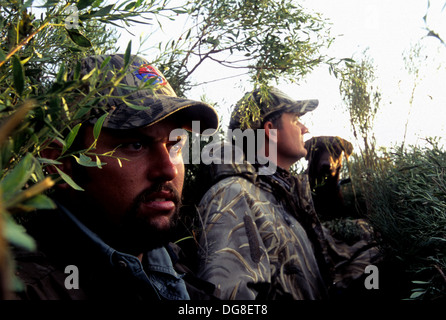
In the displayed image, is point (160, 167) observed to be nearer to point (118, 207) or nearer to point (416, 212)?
point (118, 207)

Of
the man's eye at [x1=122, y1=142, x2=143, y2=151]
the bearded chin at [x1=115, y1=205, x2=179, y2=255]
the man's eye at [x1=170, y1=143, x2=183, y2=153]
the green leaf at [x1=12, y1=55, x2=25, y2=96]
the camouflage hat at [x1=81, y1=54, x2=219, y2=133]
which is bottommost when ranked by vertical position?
the bearded chin at [x1=115, y1=205, x2=179, y2=255]

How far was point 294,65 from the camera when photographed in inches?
77.9

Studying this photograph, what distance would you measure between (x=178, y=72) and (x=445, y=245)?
1.76 metres

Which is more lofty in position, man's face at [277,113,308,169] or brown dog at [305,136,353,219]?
man's face at [277,113,308,169]

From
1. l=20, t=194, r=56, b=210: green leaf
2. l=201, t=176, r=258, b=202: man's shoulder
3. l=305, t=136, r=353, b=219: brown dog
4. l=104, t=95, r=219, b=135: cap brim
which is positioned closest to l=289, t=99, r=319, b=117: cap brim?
l=305, t=136, r=353, b=219: brown dog

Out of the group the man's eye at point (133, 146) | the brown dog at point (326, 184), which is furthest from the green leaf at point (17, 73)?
the brown dog at point (326, 184)

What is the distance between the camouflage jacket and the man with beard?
57 cm

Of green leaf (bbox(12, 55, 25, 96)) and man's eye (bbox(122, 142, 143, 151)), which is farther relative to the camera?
man's eye (bbox(122, 142, 143, 151))

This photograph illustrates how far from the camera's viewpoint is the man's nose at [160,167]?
5.69 ft

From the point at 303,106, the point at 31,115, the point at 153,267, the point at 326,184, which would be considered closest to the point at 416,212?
the point at 153,267

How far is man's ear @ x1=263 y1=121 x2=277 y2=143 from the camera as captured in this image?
358 centimetres

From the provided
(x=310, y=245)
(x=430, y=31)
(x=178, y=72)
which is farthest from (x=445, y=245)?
(x=178, y=72)

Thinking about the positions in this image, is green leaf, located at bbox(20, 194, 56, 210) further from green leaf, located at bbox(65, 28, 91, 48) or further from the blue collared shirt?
the blue collared shirt

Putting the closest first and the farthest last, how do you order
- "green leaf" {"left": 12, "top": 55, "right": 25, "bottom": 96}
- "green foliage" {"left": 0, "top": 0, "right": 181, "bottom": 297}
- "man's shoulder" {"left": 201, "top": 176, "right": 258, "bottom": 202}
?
"green foliage" {"left": 0, "top": 0, "right": 181, "bottom": 297} → "green leaf" {"left": 12, "top": 55, "right": 25, "bottom": 96} → "man's shoulder" {"left": 201, "top": 176, "right": 258, "bottom": 202}
